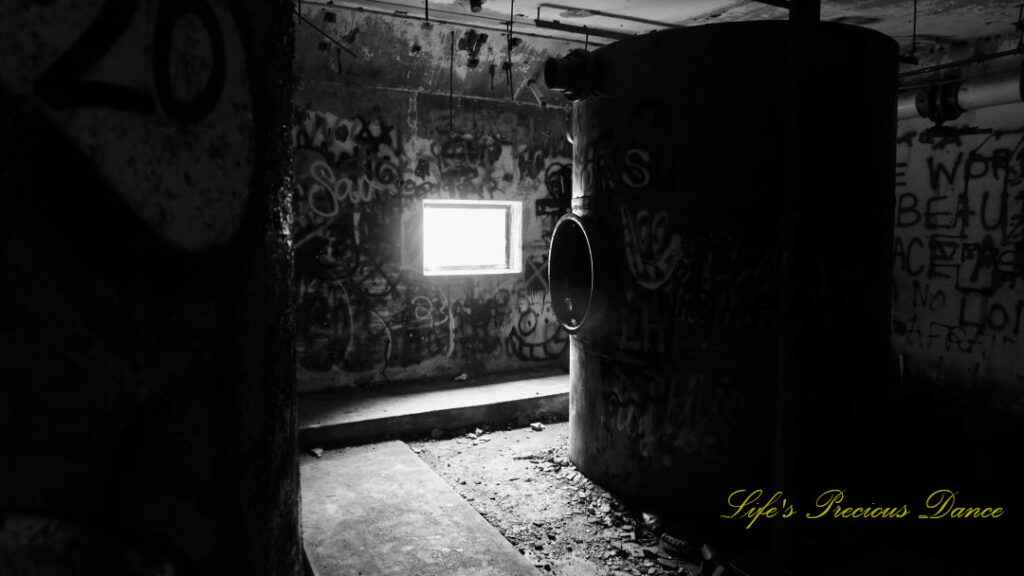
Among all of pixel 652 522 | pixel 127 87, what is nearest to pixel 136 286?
pixel 127 87

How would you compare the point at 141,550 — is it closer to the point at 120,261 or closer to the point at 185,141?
the point at 120,261

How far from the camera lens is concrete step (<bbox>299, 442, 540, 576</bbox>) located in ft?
12.0

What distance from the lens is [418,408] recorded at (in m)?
6.59

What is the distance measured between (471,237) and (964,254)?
5893mm

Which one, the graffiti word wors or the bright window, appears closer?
the graffiti word wors

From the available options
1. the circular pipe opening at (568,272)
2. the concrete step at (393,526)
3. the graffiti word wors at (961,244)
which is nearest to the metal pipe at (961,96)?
the graffiti word wors at (961,244)

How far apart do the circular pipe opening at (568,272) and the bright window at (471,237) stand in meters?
2.40

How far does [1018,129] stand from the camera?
709 cm

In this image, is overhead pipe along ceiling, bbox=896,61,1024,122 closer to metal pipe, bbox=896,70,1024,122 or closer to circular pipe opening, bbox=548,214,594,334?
metal pipe, bbox=896,70,1024,122

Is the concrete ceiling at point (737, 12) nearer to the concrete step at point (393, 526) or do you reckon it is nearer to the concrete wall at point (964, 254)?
the concrete wall at point (964, 254)

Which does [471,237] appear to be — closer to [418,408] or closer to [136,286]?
[418,408]

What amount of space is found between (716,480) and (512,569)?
156 centimetres

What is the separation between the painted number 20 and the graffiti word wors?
8.32 metres

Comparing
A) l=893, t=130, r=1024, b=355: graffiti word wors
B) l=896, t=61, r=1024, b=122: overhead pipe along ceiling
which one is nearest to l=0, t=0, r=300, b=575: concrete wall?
l=896, t=61, r=1024, b=122: overhead pipe along ceiling
